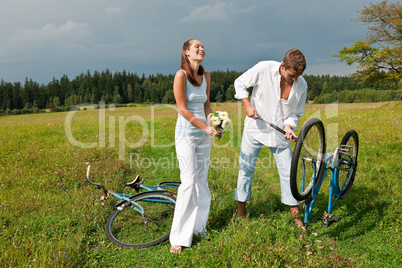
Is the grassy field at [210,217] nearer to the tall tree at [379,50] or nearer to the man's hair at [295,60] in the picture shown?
the man's hair at [295,60]

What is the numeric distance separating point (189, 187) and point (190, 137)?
71 cm

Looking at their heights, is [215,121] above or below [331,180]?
above

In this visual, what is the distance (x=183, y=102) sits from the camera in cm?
400

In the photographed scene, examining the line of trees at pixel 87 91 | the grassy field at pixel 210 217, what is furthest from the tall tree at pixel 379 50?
the line of trees at pixel 87 91

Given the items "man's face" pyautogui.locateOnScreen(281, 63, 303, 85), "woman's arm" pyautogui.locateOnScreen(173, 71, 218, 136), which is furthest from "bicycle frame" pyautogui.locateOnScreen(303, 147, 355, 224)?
"woman's arm" pyautogui.locateOnScreen(173, 71, 218, 136)

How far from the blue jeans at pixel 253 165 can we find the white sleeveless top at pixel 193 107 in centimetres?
103

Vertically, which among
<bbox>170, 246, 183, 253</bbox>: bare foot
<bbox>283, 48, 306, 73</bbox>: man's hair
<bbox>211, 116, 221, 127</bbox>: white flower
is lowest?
<bbox>170, 246, 183, 253</bbox>: bare foot

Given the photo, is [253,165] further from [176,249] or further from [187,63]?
[187,63]

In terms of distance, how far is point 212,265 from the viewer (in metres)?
3.77

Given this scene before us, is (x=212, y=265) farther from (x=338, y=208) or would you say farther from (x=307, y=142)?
(x=338, y=208)

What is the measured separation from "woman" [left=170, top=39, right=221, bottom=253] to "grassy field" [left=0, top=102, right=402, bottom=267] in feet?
1.26

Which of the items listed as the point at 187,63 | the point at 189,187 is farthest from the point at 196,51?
the point at 189,187

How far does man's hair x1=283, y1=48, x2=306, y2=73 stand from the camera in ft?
13.3

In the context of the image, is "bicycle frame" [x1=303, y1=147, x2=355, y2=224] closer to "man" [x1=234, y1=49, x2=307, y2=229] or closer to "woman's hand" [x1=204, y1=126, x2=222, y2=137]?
"man" [x1=234, y1=49, x2=307, y2=229]
